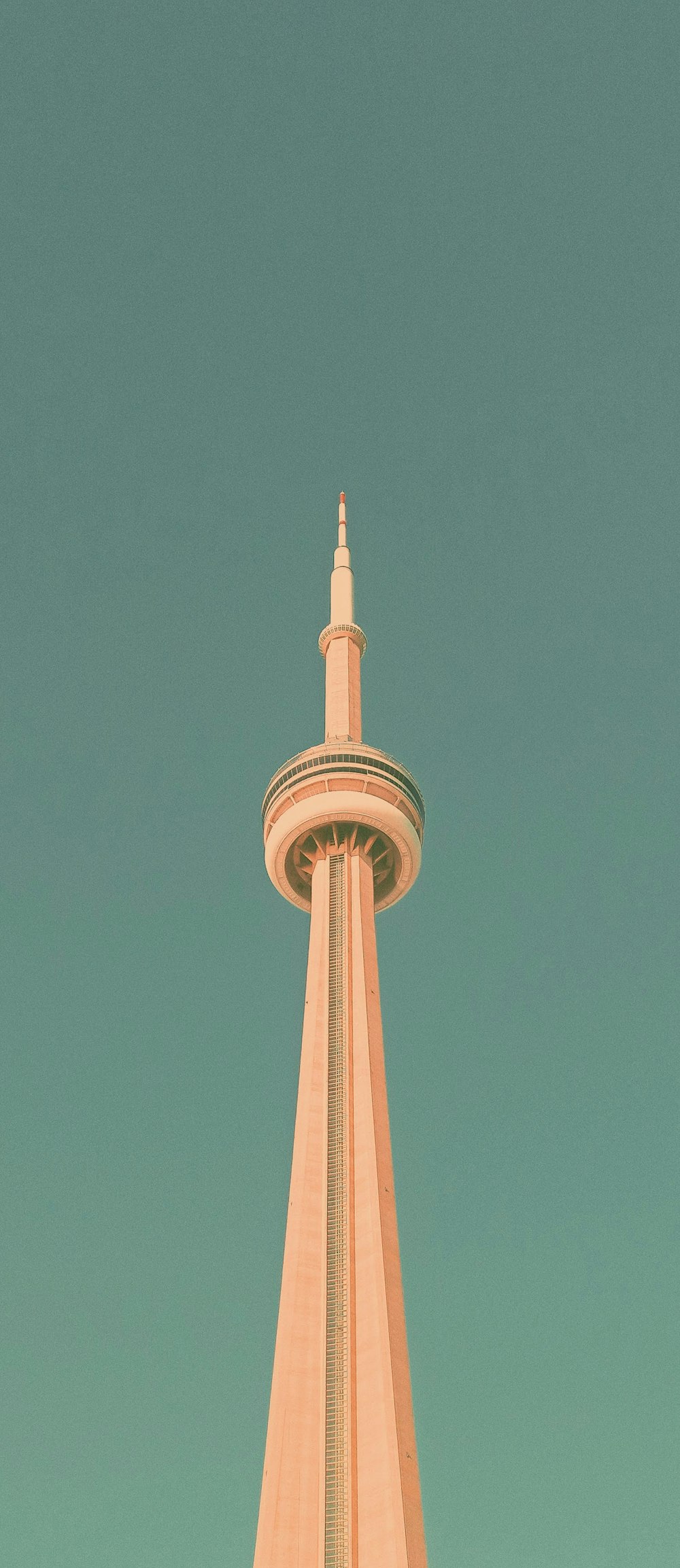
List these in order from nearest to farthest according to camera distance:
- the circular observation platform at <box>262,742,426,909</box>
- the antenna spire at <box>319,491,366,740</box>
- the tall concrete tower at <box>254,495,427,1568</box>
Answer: the tall concrete tower at <box>254,495,427,1568</box> < the circular observation platform at <box>262,742,426,909</box> < the antenna spire at <box>319,491,366,740</box>

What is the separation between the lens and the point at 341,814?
83.6 metres

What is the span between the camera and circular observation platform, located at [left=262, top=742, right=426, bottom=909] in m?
84.2

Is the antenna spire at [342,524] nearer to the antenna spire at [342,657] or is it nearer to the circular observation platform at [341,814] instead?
the antenna spire at [342,657]

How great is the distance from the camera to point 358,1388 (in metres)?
62.5

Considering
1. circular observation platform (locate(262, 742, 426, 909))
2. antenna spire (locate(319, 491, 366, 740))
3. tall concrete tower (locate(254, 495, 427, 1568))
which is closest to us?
tall concrete tower (locate(254, 495, 427, 1568))

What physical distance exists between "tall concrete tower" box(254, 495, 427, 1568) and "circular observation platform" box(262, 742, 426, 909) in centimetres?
10

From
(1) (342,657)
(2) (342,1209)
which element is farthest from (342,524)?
(2) (342,1209)

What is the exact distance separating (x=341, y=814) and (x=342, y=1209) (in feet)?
78.7

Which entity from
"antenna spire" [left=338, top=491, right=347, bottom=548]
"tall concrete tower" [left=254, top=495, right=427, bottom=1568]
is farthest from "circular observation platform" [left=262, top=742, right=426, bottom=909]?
"antenna spire" [left=338, top=491, right=347, bottom=548]

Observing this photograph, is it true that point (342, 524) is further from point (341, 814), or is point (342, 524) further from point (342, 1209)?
point (342, 1209)

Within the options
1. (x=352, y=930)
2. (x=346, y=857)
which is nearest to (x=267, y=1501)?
(x=352, y=930)

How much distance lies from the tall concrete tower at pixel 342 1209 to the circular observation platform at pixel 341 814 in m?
0.10

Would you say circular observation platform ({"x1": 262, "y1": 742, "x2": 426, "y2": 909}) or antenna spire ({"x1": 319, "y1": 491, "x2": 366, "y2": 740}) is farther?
antenna spire ({"x1": 319, "y1": 491, "x2": 366, "y2": 740})

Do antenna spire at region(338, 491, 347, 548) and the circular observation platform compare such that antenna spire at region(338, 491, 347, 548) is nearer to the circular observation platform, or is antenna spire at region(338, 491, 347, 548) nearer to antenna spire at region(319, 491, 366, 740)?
antenna spire at region(319, 491, 366, 740)
